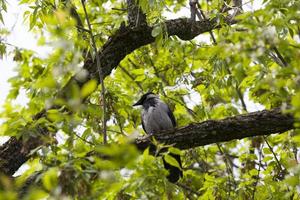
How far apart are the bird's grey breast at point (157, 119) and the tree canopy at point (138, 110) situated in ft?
0.53

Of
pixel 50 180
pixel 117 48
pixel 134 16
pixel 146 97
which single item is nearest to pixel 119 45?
pixel 117 48

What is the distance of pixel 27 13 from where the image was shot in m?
5.51

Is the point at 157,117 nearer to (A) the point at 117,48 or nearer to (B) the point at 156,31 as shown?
(A) the point at 117,48

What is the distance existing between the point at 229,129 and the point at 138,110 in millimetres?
3128

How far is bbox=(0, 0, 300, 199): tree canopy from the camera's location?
3.13 meters

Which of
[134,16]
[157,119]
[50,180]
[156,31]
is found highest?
[134,16]

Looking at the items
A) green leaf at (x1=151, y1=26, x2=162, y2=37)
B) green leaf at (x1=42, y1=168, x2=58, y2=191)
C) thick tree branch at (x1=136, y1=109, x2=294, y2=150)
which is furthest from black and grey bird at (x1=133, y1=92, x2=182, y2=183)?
green leaf at (x1=42, y1=168, x2=58, y2=191)

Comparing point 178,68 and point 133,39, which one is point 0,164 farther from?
point 178,68

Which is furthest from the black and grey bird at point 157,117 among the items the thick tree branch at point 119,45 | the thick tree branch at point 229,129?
the thick tree branch at point 229,129

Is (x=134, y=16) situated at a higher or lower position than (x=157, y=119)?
higher

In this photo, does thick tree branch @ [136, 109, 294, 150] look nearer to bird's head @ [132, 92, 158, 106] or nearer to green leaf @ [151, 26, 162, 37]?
green leaf @ [151, 26, 162, 37]

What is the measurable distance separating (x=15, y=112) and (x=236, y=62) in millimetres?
1632

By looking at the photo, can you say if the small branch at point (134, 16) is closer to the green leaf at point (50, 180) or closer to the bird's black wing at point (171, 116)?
the bird's black wing at point (171, 116)

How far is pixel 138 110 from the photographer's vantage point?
8000mm
